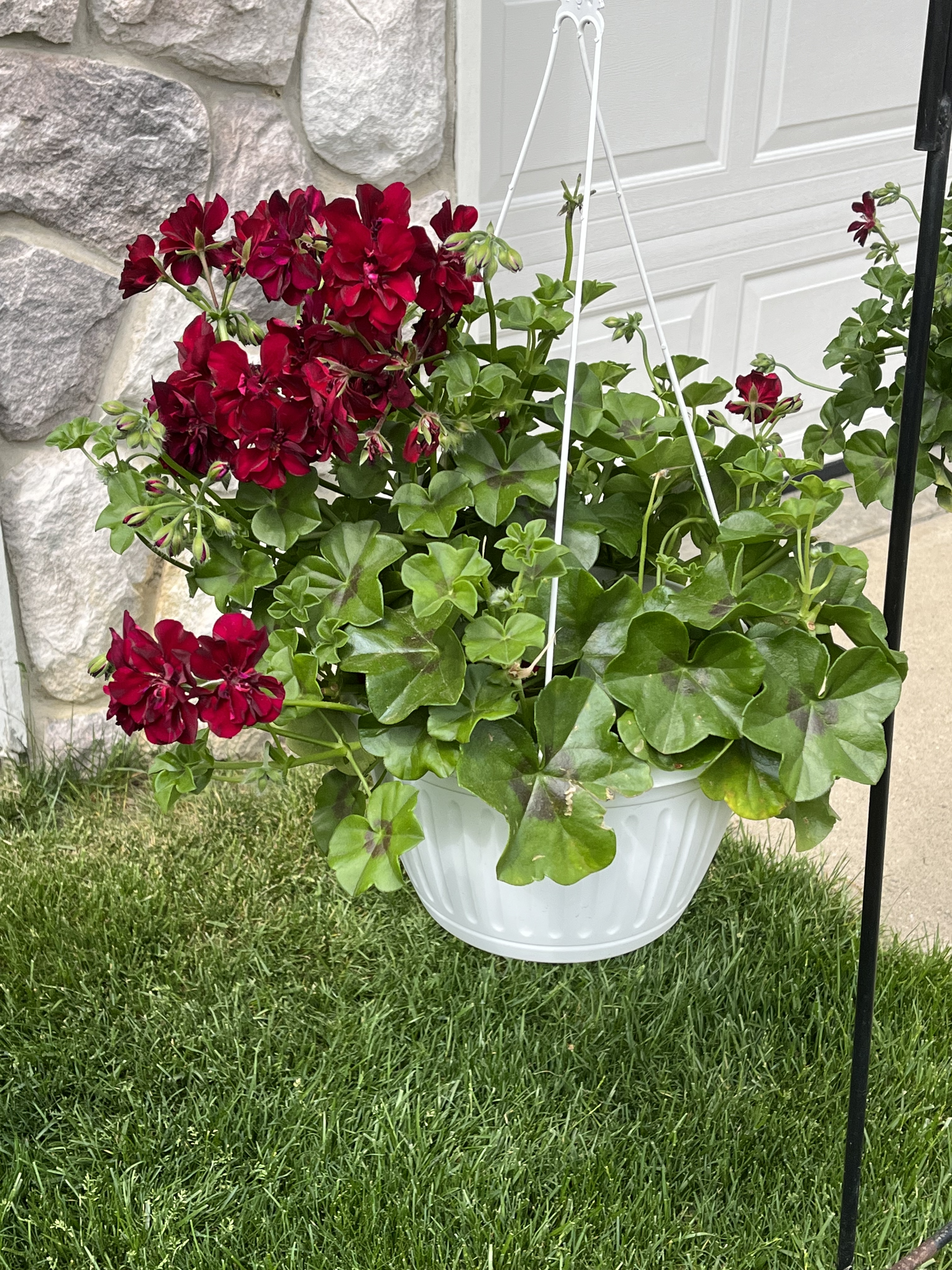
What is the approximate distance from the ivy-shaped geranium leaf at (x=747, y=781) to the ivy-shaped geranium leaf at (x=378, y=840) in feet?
0.69

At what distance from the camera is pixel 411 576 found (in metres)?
0.90

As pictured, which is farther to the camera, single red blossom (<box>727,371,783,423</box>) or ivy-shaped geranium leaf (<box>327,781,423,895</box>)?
single red blossom (<box>727,371,783,423</box>)

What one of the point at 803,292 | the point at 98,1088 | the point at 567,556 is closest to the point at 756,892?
the point at 98,1088

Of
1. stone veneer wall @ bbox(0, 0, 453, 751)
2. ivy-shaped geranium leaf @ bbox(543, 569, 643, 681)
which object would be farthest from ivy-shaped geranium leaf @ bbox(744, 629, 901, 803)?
stone veneer wall @ bbox(0, 0, 453, 751)

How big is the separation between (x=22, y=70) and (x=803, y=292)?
2.08 m

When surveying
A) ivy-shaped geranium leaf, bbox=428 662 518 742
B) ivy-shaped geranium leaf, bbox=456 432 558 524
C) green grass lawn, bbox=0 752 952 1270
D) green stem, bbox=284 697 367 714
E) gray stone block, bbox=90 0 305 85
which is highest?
gray stone block, bbox=90 0 305 85

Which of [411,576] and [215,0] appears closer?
[411,576]

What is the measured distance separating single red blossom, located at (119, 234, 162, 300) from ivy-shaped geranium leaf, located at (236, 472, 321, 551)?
0.54ft

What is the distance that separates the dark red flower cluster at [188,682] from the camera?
787 mm

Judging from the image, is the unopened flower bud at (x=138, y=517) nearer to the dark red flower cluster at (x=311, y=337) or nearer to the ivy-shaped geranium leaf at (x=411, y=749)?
the dark red flower cluster at (x=311, y=337)

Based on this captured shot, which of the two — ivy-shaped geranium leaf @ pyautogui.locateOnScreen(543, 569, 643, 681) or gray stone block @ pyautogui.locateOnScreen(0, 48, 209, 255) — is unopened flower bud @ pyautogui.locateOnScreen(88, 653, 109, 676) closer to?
ivy-shaped geranium leaf @ pyautogui.locateOnScreen(543, 569, 643, 681)

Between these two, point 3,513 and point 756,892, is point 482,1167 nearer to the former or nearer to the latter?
point 756,892

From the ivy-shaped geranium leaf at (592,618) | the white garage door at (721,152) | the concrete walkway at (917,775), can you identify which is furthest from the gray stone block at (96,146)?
the concrete walkway at (917,775)

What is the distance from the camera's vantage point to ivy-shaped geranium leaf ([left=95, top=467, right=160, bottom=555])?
0.99m
